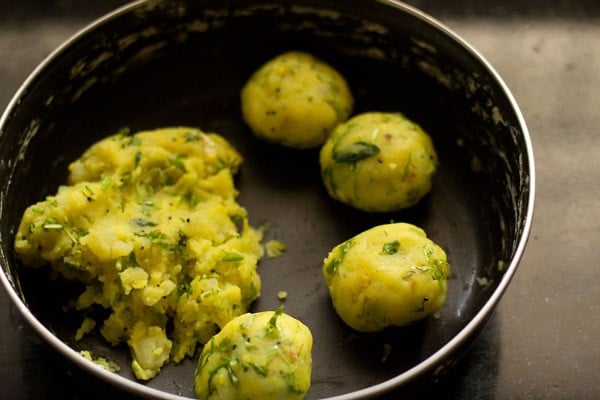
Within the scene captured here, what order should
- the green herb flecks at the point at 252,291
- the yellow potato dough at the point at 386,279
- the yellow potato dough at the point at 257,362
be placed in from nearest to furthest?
the yellow potato dough at the point at 257,362 → the yellow potato dough at the point at 386,279 → the green herb flecks at the point at 252,291

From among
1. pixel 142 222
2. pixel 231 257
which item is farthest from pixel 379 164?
pixel 142 222

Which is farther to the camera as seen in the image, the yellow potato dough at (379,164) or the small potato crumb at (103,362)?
the yellow potato dough at (379,164)

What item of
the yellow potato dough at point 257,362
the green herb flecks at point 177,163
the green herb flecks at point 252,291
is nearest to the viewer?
the yellow potato dough at point 257,362

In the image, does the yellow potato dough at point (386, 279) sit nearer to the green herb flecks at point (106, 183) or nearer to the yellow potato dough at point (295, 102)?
the yellow potato dough at point (295, 102)

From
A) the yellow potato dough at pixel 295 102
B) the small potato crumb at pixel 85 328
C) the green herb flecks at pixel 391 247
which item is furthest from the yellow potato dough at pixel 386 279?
the small potato crumb at pixel 85 328

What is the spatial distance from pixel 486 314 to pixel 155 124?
98cm

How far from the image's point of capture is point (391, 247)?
1.46m

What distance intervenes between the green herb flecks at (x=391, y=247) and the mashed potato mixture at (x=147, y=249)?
280 millimetres

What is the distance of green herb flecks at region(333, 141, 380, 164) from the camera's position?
160cm

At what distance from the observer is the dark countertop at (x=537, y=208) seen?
4.86ft

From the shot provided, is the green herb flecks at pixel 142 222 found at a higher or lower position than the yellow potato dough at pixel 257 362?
higher

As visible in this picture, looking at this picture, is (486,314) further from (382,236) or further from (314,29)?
(314,29)

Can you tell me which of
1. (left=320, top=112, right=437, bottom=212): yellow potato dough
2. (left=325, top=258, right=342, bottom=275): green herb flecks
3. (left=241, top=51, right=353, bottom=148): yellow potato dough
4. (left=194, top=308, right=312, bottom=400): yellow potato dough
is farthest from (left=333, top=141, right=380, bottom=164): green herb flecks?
(left=194, top=308, right=312, bottom=400): yellow potato dough

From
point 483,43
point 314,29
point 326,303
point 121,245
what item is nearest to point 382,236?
point 326,303
